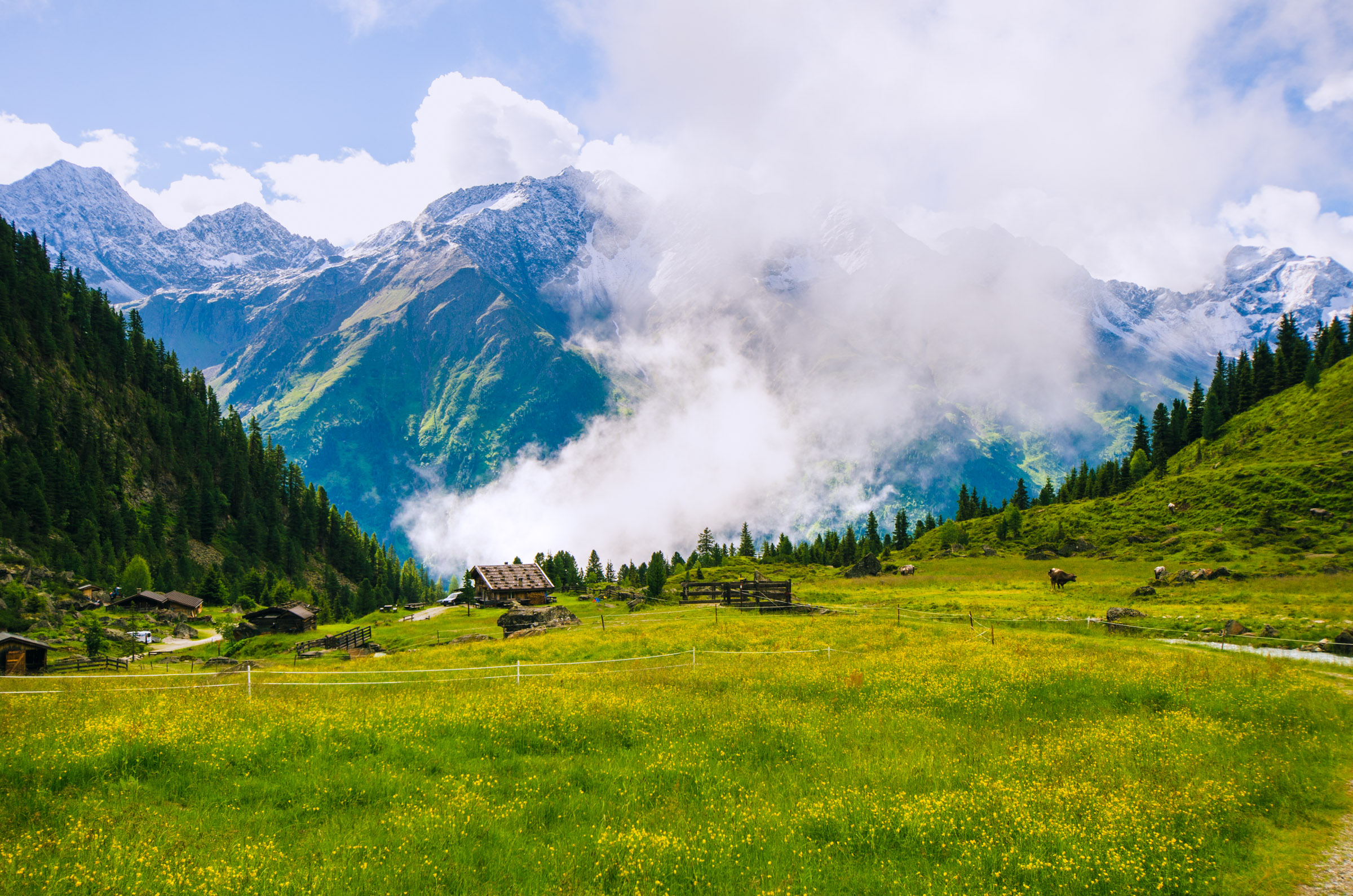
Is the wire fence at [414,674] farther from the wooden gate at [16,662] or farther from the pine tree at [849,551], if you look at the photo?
the pine tree at [849,551]

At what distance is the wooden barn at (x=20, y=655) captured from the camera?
52688 mm

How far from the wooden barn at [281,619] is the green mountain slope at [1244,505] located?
372 feet

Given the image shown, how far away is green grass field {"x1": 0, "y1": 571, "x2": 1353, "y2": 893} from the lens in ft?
33.9

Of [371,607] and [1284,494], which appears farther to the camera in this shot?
[371,607]

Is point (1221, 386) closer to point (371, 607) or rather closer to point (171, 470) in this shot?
point (371, 607)

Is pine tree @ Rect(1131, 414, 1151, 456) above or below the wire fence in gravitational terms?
above

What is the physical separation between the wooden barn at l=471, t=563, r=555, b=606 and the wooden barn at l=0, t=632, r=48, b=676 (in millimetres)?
59583

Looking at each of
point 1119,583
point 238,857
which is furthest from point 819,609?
point 238,857

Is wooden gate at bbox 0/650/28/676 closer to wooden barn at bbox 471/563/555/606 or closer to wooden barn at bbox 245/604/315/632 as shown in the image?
wooden barn at bbox 245/604/315/632

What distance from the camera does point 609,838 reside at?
11.2 m

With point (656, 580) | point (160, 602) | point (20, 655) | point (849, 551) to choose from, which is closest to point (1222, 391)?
point (849, 551)

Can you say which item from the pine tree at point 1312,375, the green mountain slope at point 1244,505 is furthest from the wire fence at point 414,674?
the pine tree at point 1312,375

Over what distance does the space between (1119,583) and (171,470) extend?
629 feet

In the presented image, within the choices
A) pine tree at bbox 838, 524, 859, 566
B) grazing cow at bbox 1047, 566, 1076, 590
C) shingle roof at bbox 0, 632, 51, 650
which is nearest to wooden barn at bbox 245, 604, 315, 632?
shingle roof at bbox 0, 632, 51, 650
